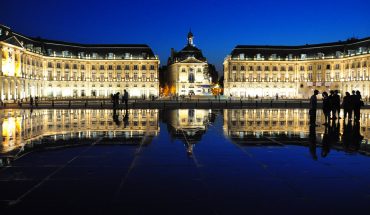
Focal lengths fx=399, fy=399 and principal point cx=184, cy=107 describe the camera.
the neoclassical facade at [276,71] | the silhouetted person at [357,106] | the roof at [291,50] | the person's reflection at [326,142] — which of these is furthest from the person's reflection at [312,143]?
the roof at [291,50]

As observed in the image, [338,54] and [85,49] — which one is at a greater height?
[85,49]

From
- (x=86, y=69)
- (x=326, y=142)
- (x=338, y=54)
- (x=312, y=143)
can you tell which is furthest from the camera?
(x=86, y=69)

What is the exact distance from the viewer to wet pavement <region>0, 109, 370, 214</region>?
22.9 ft

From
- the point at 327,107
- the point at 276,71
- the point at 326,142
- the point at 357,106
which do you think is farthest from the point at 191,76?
the point at 326,142

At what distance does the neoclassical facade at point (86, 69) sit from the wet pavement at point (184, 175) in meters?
93.6

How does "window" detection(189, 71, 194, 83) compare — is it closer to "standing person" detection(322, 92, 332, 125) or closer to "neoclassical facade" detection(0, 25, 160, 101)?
"neoclassical facade" detection(0, 25, 160, 101)

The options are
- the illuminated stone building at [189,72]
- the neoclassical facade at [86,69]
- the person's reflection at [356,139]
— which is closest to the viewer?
the person's reflection at [356,139]

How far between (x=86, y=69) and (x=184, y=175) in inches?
4962

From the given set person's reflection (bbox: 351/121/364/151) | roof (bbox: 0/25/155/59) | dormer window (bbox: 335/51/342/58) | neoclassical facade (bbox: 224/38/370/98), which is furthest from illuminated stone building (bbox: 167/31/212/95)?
person's reflection (bbox: 351/121/364/151)

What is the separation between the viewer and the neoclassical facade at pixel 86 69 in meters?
112

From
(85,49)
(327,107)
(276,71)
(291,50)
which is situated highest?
(291,50)

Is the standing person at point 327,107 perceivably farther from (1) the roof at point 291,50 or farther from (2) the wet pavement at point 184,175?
(1) the roof at point 291,50

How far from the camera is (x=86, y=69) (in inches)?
5128

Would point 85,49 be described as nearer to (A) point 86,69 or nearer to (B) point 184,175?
(A) point 86,69
